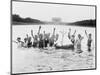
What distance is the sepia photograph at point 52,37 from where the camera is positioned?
2139 millimetres

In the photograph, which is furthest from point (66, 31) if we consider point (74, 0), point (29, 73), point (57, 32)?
point (29, 73)

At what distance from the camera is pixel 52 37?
227 centimetres

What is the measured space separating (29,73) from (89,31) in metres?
0.91

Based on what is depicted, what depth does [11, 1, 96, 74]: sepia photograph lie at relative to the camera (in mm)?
2139

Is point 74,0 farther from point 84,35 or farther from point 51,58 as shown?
point 51,58

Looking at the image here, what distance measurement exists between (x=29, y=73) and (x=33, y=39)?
1.28 ft
